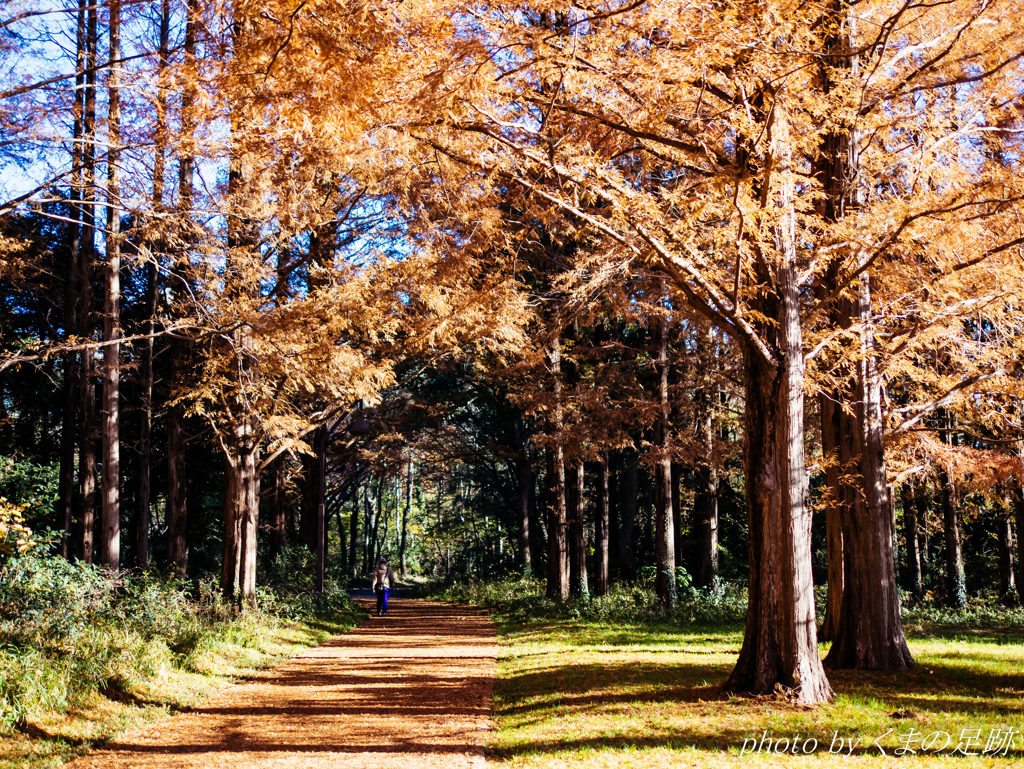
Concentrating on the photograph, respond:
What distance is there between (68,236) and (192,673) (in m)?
15.9

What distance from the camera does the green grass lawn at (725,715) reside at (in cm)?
608

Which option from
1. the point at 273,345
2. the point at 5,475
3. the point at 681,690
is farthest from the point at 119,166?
the point at 681,690

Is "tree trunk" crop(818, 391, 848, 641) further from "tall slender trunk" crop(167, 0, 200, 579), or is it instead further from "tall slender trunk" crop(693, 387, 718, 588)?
"tall slender trunk" crop(167, 0, 200, 579)

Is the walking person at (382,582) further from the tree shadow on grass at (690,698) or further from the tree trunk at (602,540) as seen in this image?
the tree shadow on grass at (690,698)

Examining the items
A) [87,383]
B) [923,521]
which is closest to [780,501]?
[87,383]

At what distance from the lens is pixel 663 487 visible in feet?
59.5

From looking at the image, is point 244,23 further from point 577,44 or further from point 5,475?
point 5,475

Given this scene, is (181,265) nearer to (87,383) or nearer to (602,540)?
(87,383)

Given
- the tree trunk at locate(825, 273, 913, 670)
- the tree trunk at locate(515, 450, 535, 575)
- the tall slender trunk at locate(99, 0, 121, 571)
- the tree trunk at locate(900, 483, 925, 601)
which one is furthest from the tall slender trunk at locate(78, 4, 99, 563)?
the tree trunk at locate(900, 483, 925, 601)

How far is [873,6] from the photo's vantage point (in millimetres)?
9469

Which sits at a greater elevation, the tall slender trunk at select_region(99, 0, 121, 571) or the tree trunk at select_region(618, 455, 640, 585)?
the tall slender trunk at select_region(99, 0, 121, 571)

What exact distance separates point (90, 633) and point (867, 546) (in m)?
9.77

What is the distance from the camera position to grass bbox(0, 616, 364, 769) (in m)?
6.32

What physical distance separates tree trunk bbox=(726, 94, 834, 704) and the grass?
5.85 meters
